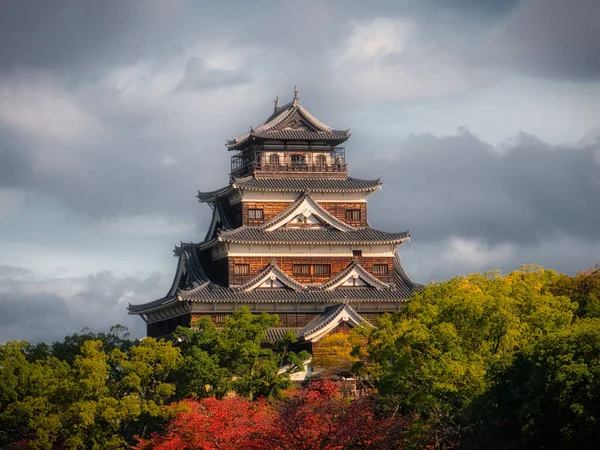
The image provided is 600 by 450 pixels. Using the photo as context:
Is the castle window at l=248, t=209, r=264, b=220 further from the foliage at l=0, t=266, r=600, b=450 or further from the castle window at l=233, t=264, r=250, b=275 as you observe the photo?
the foliage at l=0, t=266, r=600, b=450

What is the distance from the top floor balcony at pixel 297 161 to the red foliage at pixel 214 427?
19942mm

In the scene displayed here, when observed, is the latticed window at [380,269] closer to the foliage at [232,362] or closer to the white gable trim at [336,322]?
the white gable trim at [336,322]

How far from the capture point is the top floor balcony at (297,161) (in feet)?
218

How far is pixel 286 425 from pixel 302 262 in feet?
75.8

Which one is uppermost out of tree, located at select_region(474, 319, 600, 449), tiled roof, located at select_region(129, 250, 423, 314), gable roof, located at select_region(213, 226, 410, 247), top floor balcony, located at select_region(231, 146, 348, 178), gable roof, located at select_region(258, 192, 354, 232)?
top floor balcony, located at select_region(231, 146, 348, 178)

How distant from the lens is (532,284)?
50.0 metres

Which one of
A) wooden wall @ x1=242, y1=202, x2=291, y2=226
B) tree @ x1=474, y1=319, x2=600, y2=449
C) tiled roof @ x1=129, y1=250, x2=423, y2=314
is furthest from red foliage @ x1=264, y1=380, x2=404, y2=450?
wooden wall @ x1=242, y1=202, x2=291, y2=226

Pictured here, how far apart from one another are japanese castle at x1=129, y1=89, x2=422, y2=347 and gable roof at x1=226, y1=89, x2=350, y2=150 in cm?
5

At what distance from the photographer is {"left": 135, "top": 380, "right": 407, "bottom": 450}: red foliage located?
41219 millimetres

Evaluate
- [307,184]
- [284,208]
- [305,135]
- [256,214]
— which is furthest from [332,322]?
[305,135]

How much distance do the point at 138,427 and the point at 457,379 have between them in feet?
54.6

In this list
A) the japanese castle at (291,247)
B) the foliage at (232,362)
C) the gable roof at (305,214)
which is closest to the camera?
the foliage at (232,362)

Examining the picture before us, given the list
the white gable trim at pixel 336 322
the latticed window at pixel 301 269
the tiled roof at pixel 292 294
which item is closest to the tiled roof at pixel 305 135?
the latticed window at pixel 301 269

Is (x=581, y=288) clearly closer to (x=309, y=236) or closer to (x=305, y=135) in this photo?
(x=309, y=236)
